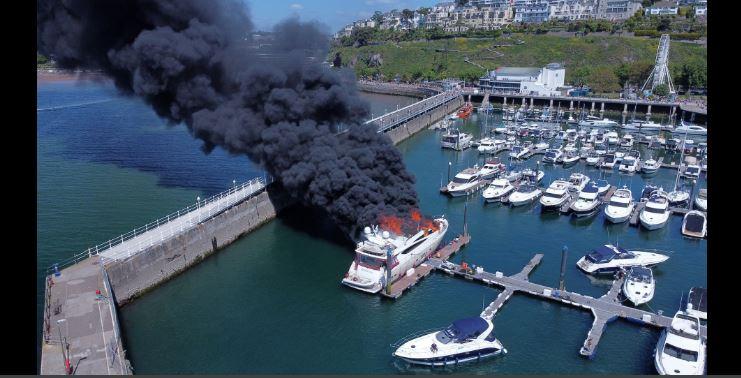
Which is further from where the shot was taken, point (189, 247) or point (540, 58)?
point (540, 58)

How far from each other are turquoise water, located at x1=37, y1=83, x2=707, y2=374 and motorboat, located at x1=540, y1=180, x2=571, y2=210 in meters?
0.94

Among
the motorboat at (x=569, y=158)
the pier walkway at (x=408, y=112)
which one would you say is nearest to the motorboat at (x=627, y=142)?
the motorboat at (x=569, y=158)

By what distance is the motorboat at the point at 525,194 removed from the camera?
47531 mm

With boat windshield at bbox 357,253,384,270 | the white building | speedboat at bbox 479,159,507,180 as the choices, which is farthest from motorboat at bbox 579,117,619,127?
boat windshield at bbox 357,253,384,270

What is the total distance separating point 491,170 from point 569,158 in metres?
11.5

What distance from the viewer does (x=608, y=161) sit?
59.2m

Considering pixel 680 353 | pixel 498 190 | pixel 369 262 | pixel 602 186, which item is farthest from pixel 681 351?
pixel 602 186

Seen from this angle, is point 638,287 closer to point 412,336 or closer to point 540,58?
point 412,336

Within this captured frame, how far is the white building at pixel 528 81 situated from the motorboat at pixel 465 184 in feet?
199

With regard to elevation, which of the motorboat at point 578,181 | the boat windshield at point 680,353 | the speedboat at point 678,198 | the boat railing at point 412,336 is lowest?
the boat railing at point 412,336

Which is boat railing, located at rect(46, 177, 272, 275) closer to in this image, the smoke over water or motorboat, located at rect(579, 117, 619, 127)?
the smoke over water

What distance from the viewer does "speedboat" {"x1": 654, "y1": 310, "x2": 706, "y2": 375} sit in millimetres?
23734

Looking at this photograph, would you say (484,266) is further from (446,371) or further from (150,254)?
(150,254)

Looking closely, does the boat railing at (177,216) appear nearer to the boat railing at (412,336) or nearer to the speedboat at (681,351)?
the boat railing at (412,336)
